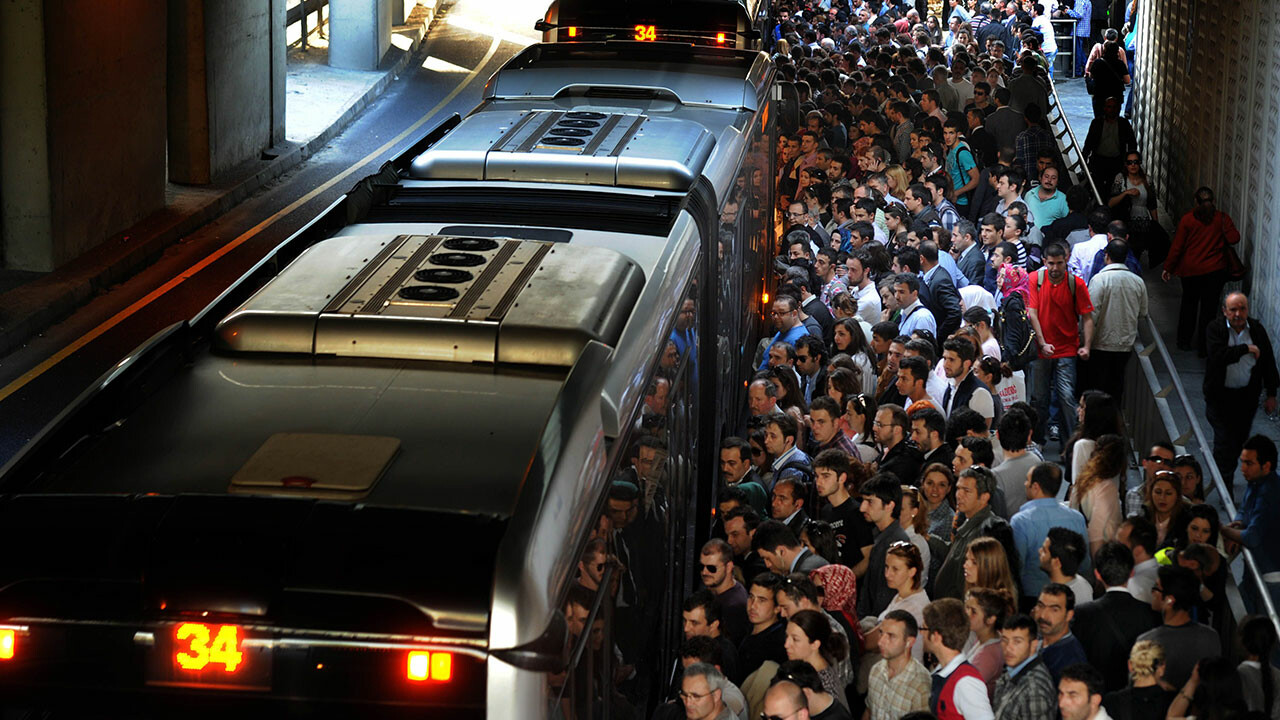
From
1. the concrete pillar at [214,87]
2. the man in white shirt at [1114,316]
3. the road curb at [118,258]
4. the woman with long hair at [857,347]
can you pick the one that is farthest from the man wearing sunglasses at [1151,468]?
the concrete pillar at [214,87]

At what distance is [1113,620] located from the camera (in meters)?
7.93

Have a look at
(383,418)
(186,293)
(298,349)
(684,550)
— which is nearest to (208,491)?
(383,418)

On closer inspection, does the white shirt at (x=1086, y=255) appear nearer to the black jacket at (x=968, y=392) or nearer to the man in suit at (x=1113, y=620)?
the black jacket at (x=968, y=392)

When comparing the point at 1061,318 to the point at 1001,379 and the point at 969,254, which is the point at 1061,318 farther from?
the point at 1001,379

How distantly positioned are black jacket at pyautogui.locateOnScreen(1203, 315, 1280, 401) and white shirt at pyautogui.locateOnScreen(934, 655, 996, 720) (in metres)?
6.68

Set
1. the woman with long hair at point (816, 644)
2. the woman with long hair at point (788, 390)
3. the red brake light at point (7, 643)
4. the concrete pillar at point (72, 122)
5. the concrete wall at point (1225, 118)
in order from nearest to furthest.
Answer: the red brake light at point (7, 643), the woman with long hair at point (816, 644), the woman with long hair at point (788, 390), the concrete wall at point (1225, 118), the concrete pillar at point (72, 122)

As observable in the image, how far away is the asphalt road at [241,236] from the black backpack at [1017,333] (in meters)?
7.34

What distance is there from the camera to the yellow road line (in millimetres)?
15422

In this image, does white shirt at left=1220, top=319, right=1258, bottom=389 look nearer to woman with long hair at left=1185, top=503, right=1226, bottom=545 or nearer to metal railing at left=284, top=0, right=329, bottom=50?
woman with long hair at left=1185, top=503, right=1226, bottom=545

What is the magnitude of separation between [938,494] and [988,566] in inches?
55.0

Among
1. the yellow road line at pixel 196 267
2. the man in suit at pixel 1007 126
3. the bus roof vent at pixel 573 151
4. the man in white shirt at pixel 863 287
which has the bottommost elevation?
the yellow road line at pixel 196 267

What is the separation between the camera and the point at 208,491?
4.86 metres

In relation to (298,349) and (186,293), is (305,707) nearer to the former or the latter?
(298,349)

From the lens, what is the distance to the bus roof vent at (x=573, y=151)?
866 centimetres
